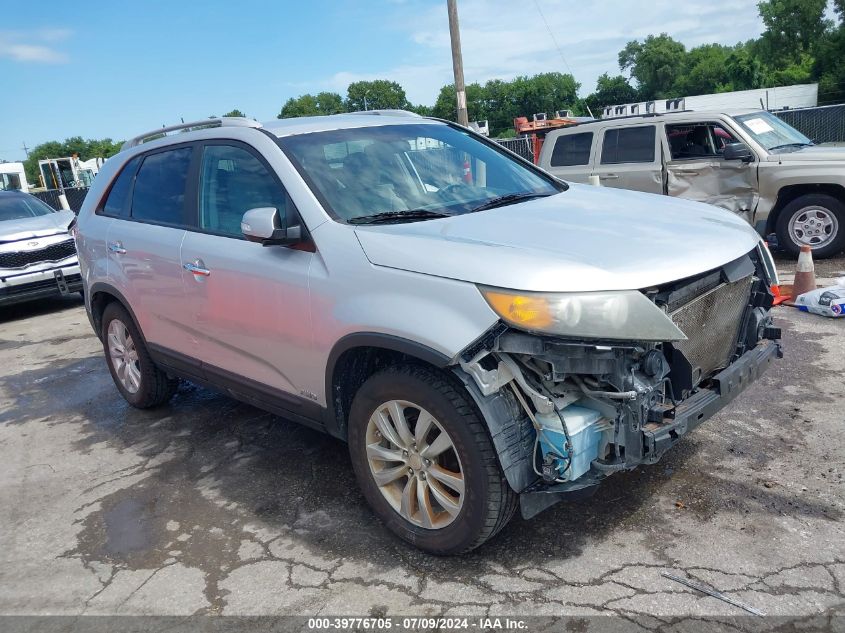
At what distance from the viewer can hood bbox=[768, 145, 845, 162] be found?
318 inches

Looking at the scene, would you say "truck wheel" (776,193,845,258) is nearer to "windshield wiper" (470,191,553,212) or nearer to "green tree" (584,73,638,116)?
"windshield wiper" (470,191,553,212)

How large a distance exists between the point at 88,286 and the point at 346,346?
318 centimetres

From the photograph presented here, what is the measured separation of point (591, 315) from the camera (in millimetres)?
2598

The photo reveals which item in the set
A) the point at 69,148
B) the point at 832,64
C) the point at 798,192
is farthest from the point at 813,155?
the point at 69,148

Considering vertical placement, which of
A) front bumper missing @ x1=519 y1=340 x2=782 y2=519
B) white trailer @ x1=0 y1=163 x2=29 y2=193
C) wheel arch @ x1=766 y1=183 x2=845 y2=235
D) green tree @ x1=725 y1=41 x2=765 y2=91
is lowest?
front bumper missing @ x1=519 y1=340 x2=782 y2=519

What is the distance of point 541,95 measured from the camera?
347ft

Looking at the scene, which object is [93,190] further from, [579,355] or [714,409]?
[714,409]

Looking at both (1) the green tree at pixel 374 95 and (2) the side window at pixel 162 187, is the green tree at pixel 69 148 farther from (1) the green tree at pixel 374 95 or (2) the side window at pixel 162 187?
(2) the side window at pixel 162 187

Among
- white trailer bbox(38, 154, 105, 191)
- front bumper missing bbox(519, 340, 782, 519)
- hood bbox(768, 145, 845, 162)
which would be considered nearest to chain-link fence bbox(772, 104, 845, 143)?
hood bbox(768, 145, 845, 162)

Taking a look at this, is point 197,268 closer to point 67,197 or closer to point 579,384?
point 579,384

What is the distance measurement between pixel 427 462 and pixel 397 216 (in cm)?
117

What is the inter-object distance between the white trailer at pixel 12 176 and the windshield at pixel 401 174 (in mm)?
30796

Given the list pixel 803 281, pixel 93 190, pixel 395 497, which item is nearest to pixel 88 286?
pixel 93 190

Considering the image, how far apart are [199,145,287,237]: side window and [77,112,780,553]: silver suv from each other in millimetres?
14
